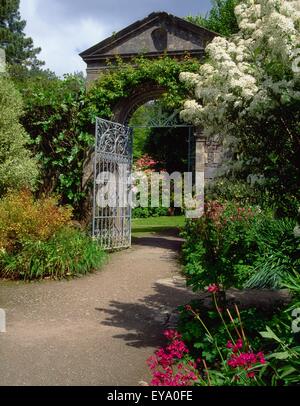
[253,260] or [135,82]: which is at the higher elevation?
[135,82]

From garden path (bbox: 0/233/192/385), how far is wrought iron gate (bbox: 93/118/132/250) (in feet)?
5.81

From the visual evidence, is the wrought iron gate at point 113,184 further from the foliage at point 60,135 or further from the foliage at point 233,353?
the foliage at point 233,353

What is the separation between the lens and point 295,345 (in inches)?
104

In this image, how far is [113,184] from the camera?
9.53m

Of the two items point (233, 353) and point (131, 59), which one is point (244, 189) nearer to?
point (233, 353)

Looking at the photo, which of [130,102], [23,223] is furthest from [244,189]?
[130,102]

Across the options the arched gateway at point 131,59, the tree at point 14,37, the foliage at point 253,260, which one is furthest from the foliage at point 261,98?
the tree at point 14,37

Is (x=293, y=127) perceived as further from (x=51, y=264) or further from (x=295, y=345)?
(x=51, y=264)

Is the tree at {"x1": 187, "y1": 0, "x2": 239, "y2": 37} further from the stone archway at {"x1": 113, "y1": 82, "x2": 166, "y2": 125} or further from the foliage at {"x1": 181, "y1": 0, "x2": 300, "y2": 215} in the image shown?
the foliage at {"x1": 181, "y1": 0, "x2": 300, "y2": 215}

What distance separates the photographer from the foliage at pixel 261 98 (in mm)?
2852

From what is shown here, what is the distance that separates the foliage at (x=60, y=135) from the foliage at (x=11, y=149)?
3.03 feet

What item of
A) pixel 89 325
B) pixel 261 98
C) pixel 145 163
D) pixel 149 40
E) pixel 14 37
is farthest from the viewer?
pixel 14 37

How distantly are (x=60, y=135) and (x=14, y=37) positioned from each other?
23359mm
